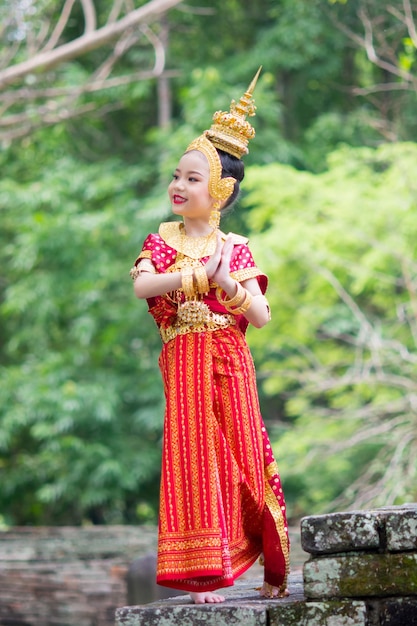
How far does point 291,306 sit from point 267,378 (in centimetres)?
166

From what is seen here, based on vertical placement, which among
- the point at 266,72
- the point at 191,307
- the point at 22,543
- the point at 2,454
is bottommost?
the point at 191,307

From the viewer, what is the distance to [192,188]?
3.14 metres

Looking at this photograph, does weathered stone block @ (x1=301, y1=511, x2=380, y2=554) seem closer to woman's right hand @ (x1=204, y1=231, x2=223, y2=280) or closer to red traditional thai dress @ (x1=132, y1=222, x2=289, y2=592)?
red traditional thai dress @ (x1=132, y1=222, x2=289, y2=592)

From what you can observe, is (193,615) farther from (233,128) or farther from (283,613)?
(233,128)

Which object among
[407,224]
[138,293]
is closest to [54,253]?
[407,224]

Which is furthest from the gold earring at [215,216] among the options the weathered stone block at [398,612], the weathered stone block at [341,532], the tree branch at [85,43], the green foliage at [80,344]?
the green foliage at [80,344]

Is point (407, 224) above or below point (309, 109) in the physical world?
below

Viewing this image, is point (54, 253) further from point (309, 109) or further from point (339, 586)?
point (339, 586)

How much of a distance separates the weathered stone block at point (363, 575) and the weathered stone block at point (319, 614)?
3cm

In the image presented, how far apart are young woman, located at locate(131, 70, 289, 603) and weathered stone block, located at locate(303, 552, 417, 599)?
0.77 ft

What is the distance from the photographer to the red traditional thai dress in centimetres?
303

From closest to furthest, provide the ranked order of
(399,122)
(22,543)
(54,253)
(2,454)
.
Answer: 1. (22,543)
2. (399,122)
3. (54,253)
4. (2,454)

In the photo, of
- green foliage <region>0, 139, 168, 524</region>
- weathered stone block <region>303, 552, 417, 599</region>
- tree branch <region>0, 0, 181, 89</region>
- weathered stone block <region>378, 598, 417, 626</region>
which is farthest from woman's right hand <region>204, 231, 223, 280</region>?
green foliage <region>0, 139, 168, 524</region>

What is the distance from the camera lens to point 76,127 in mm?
13938
